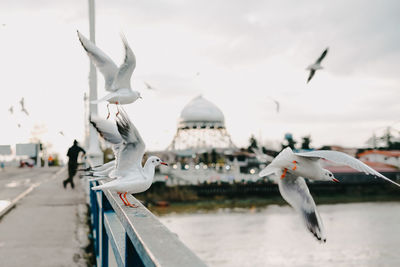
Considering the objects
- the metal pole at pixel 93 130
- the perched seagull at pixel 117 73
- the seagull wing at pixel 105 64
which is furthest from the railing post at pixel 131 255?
the metal pole at pixel 93 130

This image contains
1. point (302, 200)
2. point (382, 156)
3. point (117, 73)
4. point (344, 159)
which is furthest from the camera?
point (382, 156)

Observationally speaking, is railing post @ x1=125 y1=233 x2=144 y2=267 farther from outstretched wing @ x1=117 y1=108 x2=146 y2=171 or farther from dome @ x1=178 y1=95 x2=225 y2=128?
dome @ x1=178 y1=95 x2=225 y2=128

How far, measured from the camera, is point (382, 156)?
5744 centimetres

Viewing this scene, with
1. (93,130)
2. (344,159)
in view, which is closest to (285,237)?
(93,130)

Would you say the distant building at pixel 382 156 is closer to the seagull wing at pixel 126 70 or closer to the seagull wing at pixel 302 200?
the seagull wing at pixel 126 70

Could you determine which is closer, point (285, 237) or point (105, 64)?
point (105, 64)

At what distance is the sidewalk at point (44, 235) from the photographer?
567 cm

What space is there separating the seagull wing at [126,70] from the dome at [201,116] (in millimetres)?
69754

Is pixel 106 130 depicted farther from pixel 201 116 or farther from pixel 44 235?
pixel 201 116

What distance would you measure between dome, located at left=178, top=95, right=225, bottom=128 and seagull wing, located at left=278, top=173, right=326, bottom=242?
71271 mm

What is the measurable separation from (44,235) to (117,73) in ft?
13.5

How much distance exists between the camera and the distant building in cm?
5296

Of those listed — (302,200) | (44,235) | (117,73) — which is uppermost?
(117,73)

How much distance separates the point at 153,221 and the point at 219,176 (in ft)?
132
